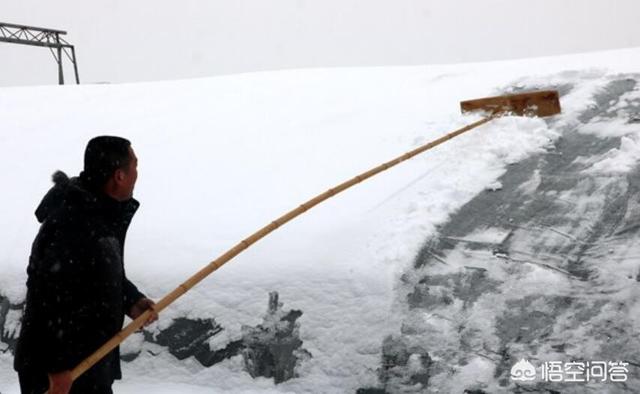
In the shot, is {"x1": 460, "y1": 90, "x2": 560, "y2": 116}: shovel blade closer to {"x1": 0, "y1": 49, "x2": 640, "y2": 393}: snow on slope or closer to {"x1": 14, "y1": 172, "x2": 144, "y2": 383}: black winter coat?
{"x1": 0, "y1": 49, "x2": 640, "y2": 393}: snow on slope

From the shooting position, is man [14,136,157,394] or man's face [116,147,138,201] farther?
man's face [116,147,138,201]

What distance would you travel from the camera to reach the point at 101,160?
1.88 meters

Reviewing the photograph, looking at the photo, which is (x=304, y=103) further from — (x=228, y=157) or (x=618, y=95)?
(x=618, y=95)

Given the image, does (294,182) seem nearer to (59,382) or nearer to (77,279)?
(77,279)

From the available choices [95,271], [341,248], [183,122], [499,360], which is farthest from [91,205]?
[183,122]

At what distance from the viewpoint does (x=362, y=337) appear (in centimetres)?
282

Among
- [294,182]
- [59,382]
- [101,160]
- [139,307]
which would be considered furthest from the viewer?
[294,182]

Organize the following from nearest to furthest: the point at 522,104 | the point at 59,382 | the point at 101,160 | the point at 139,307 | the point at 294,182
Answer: the point at 59,382 < the point at 101,160 < the point at 139,307 < the point at 294,182 < the point at 522,104

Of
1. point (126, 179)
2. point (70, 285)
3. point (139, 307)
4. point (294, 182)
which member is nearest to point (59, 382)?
point (70, 285)

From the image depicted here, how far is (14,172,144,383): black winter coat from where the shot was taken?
177cm

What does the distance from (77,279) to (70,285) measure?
30mm

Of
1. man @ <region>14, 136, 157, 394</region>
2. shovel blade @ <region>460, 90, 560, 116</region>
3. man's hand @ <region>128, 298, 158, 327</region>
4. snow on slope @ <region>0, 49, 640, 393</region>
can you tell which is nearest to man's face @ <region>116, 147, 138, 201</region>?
man @ <region>14, 136, 157, 394</region>

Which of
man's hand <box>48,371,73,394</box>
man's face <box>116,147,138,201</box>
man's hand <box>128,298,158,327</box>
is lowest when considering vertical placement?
man's hand <box>48,371,73,394</box>

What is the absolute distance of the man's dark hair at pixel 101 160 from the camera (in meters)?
1.88
